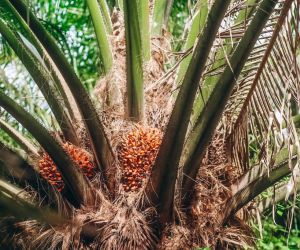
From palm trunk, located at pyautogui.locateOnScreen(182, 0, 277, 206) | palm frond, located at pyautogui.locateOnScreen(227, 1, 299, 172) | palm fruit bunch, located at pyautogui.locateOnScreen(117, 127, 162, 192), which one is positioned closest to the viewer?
palm trunk, located at pyautogui.locateOnScreen(182, 0, 277, 206)

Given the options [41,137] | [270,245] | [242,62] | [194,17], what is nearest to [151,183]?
[41,137]

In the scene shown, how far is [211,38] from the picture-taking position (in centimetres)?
218

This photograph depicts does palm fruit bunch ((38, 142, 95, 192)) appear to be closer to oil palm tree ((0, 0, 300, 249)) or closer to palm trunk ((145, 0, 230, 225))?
oil palm tree ((0, 0, 300, 249))

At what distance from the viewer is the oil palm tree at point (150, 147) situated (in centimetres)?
251

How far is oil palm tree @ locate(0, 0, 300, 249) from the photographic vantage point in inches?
98.7

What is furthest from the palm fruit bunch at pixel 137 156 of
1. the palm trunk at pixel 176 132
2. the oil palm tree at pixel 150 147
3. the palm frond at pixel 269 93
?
the palm frond at pixel 269 93

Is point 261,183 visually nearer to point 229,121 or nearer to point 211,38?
point 229,121

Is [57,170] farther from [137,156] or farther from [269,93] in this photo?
[269,93]

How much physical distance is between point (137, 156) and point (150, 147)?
0.07 m

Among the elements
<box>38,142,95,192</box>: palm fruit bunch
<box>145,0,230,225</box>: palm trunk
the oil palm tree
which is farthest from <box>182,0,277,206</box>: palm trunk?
<box>38,142,95,192</box>: palm fruit bunch

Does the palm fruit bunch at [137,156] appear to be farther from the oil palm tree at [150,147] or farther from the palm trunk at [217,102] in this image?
the palm trunk at [217,102]

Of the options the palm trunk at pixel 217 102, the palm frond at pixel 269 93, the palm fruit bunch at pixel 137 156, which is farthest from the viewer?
the palm fruit bunch at pixel 137 156

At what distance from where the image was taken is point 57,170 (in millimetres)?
2863

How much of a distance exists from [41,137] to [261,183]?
1.02 metres
